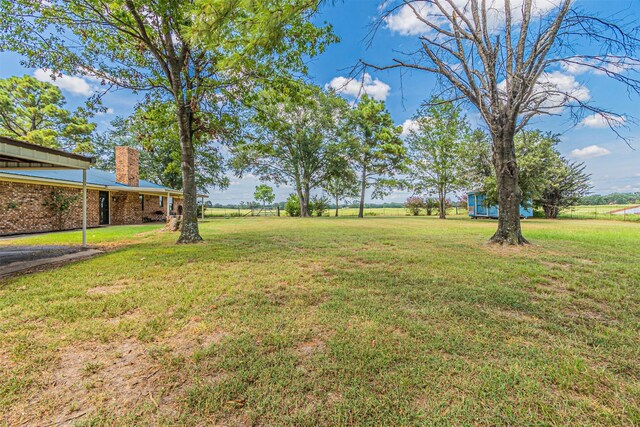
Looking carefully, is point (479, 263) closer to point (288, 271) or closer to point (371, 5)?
point (288, 271)

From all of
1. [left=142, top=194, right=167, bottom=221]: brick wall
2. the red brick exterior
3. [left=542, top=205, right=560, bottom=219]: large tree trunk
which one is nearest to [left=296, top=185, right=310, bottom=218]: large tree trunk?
[left=142, top=194, right=167, bottom=221]: brick wall

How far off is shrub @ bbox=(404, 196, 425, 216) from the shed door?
28.2 m

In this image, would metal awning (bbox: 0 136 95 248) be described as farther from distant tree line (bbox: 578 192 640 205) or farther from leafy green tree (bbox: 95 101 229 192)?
distant tree line (bbox: 578 192 640 205)

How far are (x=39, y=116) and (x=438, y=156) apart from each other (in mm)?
32839

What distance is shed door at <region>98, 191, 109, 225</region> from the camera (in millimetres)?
15178

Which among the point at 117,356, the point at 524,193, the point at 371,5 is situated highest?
the point at 371,5

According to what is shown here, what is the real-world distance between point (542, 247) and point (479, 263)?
2.96 m

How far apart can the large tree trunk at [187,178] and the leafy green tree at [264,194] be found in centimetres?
2787

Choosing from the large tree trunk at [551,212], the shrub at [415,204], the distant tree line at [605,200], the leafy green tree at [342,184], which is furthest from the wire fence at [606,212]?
the leafy green tree at [342,184]

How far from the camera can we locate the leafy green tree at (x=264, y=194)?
117 ft

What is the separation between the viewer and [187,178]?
7.78 meters

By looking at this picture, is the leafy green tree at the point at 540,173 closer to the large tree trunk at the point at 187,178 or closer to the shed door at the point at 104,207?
the large tree trunk at the point at 187,178

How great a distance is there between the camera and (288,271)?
472cm

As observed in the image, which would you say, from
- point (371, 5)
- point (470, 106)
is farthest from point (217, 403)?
point (470, 106)
